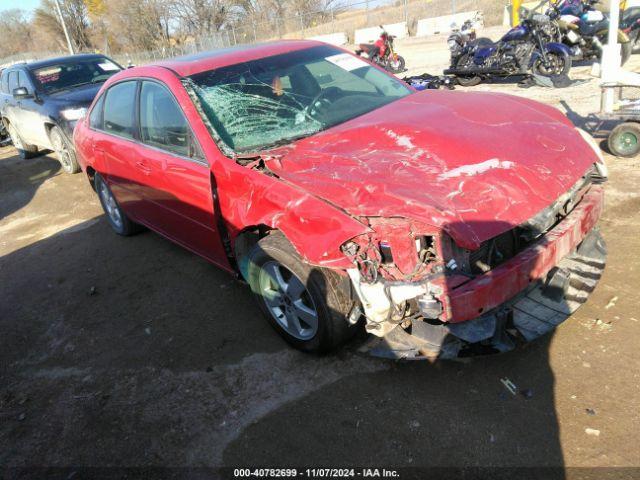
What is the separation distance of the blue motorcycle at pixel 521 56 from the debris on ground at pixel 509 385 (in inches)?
343

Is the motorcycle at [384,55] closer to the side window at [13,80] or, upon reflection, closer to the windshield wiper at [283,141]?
the side window at [13,80]

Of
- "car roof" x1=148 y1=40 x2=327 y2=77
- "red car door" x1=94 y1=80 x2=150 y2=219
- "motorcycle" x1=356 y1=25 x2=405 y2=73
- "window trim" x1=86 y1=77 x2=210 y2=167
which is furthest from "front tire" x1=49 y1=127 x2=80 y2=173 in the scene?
"motorcycle" x1=356 y1=25 x2=405 y2=73

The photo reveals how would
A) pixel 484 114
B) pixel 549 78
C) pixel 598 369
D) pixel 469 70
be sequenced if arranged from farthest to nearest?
pixel 469 70 < pixel 549 78 < pixel 484 114 < pixel 598 369

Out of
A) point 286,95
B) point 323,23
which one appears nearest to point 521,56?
point 286,95

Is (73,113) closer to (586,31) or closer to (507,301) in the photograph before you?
(507,301)

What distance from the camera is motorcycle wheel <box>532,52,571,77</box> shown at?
9.48 metres

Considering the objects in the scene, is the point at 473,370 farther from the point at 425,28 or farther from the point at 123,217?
the point at 425,28

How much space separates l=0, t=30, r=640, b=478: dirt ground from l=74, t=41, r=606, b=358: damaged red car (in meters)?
0.28

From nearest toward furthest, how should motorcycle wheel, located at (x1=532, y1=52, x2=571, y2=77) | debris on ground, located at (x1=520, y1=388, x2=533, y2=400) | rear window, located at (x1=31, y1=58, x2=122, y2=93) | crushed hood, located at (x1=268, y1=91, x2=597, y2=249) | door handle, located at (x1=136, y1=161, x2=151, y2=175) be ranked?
1. crushed hood, located at (x1=268, y1=91, x2=597, y2=249)
2. debris on ground, located at (x1=520, y1=388, x2=533, y2=400)
3. door handle, located at (x1=136, y1=161, x2=151, y2=175)
4. rear window, located at (x1=31, y1=58, x2=122, y2=93)
5. motorcycle wheel, located at (x1=532, y1=52, x2=571, y2=77)

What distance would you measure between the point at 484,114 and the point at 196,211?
2.06 m

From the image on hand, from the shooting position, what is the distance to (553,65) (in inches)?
381

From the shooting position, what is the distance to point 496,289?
2.39m

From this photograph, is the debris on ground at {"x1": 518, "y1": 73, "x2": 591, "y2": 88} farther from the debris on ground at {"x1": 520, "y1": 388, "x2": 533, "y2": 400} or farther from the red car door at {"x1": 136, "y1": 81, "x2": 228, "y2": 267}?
the debris on ground at {"x1": 520, "y1": 388, "x2": 533, "y2": 400}

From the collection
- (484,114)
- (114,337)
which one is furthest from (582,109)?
(114,337)
